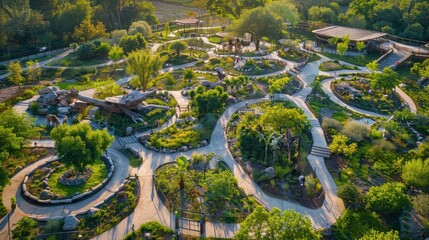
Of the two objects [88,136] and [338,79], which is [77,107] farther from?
[338,79]

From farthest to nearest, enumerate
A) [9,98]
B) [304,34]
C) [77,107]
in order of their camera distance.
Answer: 1. [304,34]
2. [9,98]
3. [77,107]

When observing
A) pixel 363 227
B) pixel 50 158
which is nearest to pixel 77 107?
pixel 50 158

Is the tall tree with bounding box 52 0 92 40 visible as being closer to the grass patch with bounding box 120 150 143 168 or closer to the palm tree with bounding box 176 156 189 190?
the grass patch with bounding box 120 150 143 168

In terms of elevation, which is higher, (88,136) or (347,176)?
(88,136)

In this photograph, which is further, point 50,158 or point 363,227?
point 50,158

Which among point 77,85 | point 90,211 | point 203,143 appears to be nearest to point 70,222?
point 90,211

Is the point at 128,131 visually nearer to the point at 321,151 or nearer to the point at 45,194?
the point at 45,194

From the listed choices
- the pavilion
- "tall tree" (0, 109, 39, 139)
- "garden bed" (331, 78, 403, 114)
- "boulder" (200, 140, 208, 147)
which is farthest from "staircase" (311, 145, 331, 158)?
the pavilion

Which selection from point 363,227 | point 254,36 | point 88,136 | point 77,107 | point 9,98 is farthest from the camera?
point 254,36
